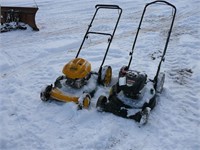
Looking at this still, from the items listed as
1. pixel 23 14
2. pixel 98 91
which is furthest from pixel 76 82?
pixel 23 14

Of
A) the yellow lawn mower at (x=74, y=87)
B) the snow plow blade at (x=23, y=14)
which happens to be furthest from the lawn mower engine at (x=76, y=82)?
the snow plow blade at (x=23, y=14)

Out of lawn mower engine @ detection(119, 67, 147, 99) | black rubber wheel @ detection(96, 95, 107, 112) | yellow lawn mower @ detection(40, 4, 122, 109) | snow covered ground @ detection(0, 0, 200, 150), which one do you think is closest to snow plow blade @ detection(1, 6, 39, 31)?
snow covered ground @ detection(0, 0, 200, 150)

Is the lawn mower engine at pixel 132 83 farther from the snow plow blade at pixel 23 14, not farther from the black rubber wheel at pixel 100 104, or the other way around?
the snow plow blade at pixel 23 14

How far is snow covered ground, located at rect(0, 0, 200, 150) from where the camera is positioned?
4.46 metres

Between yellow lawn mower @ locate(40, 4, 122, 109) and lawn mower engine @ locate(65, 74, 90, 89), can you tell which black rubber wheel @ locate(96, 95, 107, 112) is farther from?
lawn mower engine @ locate(65, 74, 90, 89)

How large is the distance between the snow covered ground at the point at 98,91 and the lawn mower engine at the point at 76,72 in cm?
43

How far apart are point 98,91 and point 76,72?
804 mm

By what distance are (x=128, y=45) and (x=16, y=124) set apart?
4.91 meters

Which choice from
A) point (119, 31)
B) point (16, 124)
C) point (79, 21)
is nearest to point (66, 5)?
point (79, 21)

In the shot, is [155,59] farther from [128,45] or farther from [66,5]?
[66,5]

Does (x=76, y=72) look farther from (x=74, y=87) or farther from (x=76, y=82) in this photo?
(x=74, y=87)

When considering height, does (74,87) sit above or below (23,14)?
above

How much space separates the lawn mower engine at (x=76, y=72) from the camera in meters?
5.30

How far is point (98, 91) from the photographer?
19.3 ft
